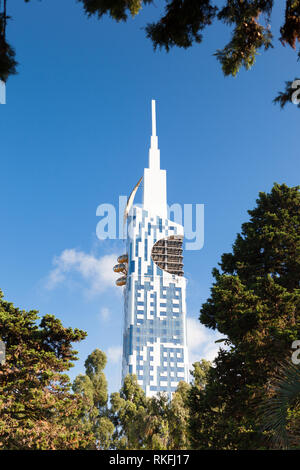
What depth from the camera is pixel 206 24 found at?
7.04 m

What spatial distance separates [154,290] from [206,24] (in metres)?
93.3

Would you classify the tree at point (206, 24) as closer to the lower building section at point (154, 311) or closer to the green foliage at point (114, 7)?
the green foliage at point (114, 7)

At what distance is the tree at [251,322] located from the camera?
45.8 feet

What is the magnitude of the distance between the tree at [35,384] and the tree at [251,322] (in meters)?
6.16

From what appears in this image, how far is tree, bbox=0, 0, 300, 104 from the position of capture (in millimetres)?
6105

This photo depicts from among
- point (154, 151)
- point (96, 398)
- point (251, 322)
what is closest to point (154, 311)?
point (154, 151)

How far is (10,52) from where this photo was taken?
5.92 meters

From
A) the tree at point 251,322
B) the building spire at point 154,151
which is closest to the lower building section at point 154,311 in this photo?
the building spire at point 154,151

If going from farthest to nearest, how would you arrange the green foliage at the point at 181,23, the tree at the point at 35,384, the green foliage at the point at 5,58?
1. the tree at the point at 35,384
2. the green foliage at the point at 181,23
3. the green foliage at the point at 5,58

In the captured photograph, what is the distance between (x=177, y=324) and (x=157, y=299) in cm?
735

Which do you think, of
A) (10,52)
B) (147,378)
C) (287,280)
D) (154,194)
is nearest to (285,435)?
(10,52)

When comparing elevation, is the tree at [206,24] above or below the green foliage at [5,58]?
above

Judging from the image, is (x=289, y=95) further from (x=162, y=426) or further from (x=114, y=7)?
(x=162, y=426)

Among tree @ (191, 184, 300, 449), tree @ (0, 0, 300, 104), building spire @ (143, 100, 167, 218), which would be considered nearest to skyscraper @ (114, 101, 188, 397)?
building spire @ (143, 100, 167, 218)
